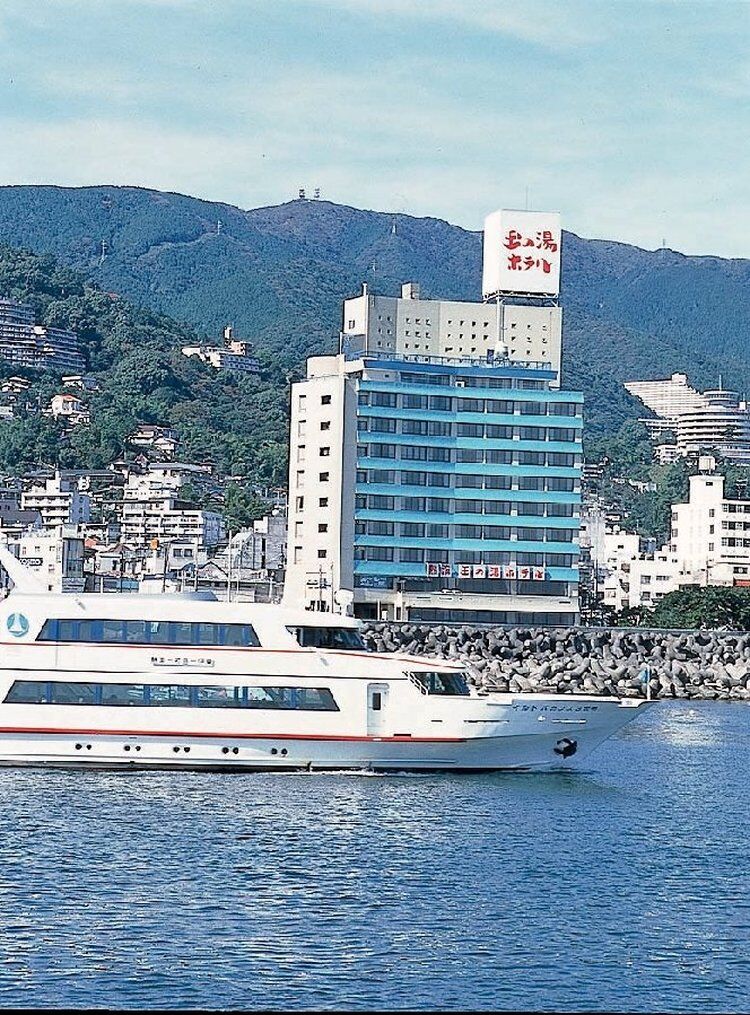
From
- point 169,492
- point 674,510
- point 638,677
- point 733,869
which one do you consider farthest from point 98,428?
point 733,869

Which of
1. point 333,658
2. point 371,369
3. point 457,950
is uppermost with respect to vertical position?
point 371,369

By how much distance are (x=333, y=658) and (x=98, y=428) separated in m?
137

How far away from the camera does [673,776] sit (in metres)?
46.4

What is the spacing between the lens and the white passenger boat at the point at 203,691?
40969 mm

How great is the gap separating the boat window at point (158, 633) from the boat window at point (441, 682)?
3.59 m

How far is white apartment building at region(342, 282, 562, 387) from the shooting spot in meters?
107

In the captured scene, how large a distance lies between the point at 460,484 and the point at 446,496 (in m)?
1.02

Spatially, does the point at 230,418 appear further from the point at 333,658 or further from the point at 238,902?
the point at 238,902

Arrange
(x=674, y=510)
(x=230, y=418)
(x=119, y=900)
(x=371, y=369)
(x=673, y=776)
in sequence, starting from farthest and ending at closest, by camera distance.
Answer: (x=230, y=418), (x=674, y=510), (x=371, y=369), (x=673, y=776), (x=119, y=900)

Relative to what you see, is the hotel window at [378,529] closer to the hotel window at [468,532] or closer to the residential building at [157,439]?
the hotel window at [468,532]

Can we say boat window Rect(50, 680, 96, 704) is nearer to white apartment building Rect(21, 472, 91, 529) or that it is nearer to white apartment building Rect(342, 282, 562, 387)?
white apartment building Rect(342, 282, 562, 387)

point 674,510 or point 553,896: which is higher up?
point 674,510

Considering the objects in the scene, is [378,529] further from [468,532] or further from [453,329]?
[453,329]

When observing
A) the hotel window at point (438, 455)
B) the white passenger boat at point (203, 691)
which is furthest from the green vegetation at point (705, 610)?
the white passenger boat at point (203, 691)
